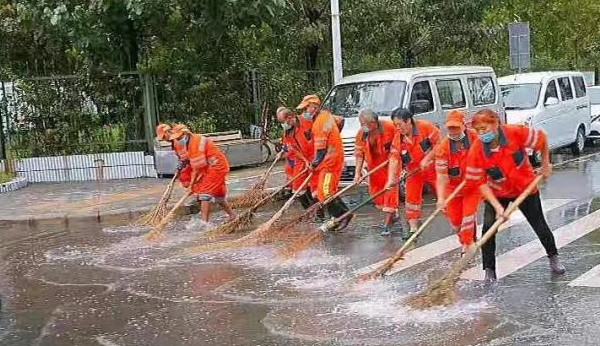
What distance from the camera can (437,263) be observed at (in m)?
7.53

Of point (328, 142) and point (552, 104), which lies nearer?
point (328, 142)

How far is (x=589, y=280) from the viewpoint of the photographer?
21.4ft

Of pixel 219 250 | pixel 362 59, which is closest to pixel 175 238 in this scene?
pixel 219 250

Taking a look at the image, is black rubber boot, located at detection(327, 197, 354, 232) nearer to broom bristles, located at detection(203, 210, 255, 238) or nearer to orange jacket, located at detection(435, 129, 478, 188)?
broom bristles, located at detection(203, 210, 255, 238)

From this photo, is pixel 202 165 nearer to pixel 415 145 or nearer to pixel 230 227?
pixel 230 227

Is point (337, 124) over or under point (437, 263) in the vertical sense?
over

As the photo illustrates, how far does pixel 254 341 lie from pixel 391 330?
92 cm

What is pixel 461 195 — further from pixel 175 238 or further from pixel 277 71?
pixel 277 71

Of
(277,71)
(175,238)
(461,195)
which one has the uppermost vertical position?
(277,71)

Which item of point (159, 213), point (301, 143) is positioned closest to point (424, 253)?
point (301, 143)

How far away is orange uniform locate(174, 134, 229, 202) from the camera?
32.6ft

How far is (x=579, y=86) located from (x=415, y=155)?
9706 mm

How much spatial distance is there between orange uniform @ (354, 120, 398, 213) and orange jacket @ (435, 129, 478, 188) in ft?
6.01

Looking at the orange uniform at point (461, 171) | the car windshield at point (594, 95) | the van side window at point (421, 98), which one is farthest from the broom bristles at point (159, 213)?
the car windshield at point (594, 95)
